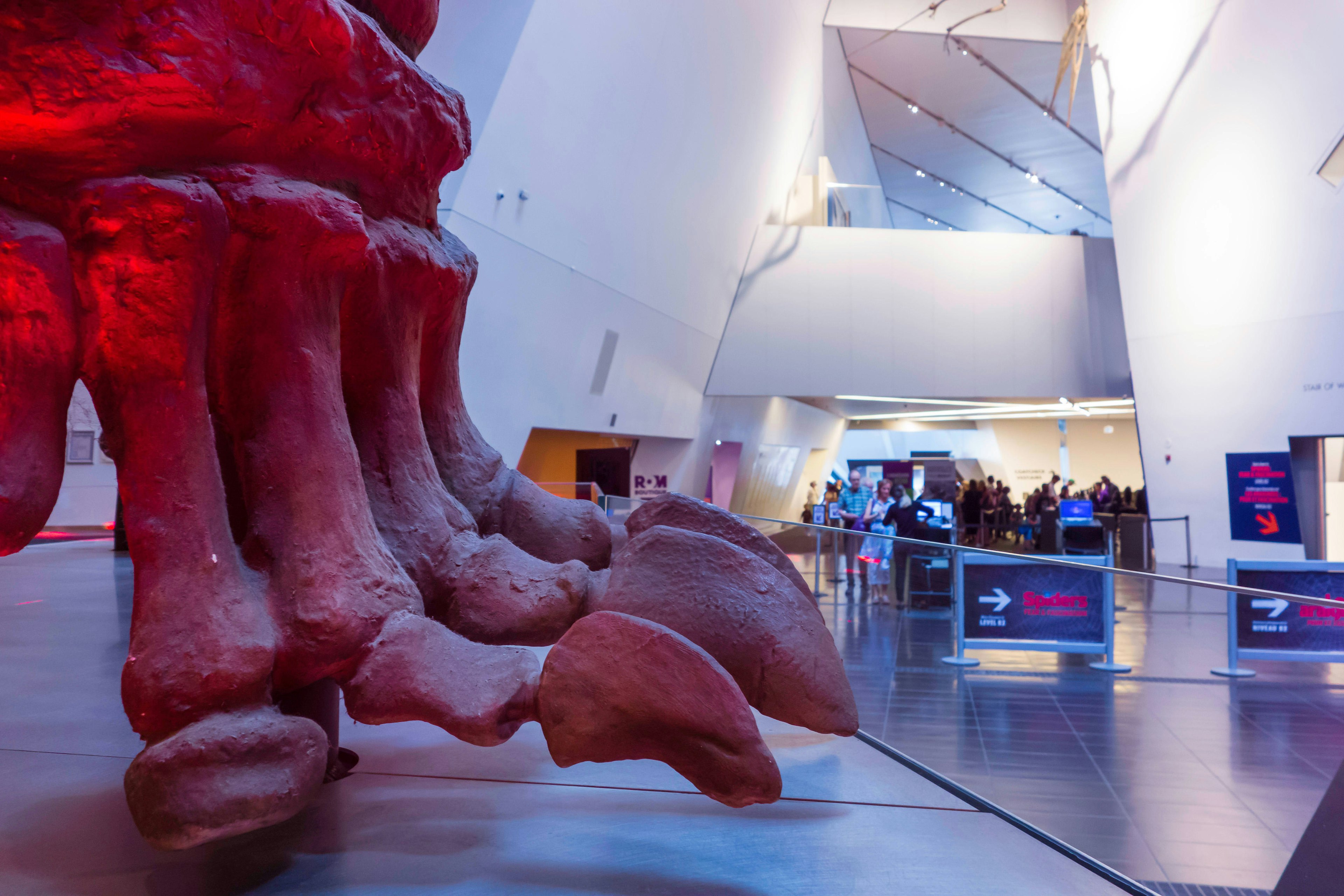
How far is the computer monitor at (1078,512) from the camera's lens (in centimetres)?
1184

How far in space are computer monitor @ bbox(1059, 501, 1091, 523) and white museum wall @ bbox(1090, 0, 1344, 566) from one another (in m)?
0.94

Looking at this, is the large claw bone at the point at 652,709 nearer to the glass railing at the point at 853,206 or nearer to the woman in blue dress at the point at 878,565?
the woman in blue dress at the point at 878,565

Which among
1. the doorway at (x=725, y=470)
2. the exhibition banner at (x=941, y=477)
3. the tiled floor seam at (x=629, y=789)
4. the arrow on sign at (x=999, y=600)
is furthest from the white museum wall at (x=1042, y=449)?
the tiled floor seam at (x=629, y=789)

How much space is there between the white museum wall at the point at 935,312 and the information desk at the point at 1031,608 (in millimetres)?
11560

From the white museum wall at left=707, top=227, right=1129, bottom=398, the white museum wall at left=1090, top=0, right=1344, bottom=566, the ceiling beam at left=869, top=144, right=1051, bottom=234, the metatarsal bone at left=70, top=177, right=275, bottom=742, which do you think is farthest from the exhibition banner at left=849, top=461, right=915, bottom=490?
the metatarsal bone at left=70, top=177, right=275, bottom=742

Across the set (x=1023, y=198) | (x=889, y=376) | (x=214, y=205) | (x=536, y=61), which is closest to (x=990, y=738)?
(x=214, y=205)

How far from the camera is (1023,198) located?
80.2 ft

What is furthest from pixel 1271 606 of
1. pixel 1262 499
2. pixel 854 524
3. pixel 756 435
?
pixel 756 435

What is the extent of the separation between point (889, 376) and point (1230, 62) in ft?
21.4

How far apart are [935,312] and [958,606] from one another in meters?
12.1

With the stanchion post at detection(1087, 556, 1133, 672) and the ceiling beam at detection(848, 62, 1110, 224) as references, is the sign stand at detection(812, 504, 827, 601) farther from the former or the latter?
the ceiling beam at detection(848, 62, 1110, 224)

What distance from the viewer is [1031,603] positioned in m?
3.36

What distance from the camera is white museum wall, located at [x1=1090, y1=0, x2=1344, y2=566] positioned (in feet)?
31.8

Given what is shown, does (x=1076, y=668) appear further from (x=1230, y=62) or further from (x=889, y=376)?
(x=889, y=376)
